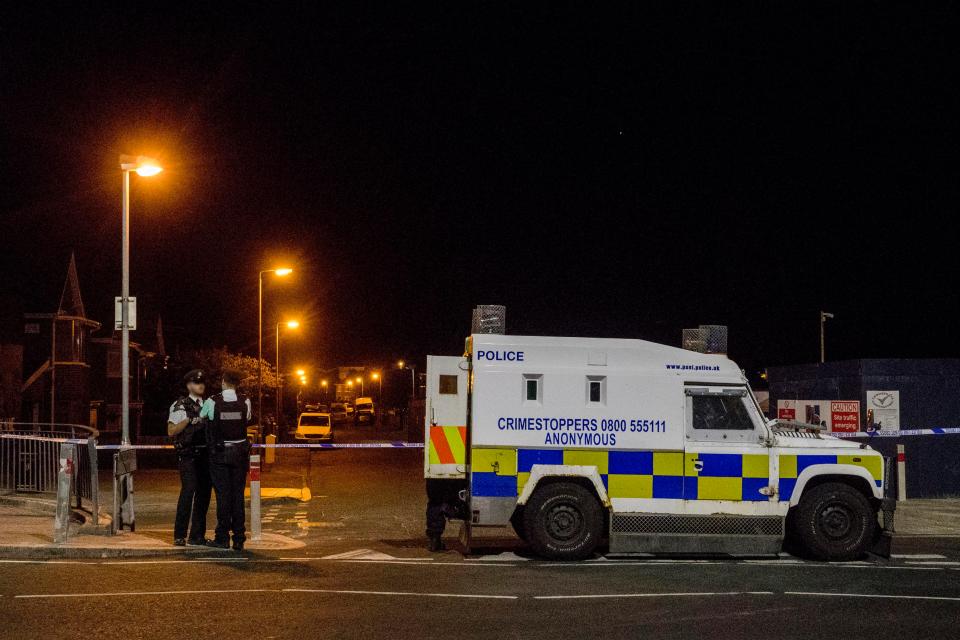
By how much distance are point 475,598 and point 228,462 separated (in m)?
4.07

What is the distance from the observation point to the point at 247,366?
5606 cm

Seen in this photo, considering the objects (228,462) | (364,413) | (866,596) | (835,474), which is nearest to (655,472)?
(835,474)

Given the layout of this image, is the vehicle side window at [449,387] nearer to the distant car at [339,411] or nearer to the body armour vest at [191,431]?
the body armour vest at [191,431]

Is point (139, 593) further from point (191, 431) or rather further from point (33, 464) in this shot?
point (33, 464)

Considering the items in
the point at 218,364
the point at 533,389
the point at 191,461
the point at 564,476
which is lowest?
the point at 564,476

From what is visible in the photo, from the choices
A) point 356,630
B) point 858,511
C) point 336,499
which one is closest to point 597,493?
point 858,511

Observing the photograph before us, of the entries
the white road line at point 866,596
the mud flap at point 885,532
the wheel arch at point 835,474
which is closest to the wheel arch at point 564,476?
the wheel arch at point 835,474

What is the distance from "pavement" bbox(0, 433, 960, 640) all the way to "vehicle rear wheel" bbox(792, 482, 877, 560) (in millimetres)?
238

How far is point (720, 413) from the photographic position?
11.0 m

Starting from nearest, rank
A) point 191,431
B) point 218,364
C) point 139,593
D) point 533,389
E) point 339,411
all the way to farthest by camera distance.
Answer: point 139,593 < point 533,389 < point 191,431 < point 218,364 < point 339,411

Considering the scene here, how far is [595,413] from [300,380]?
2940 inches

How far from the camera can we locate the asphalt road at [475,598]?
23.4 feet

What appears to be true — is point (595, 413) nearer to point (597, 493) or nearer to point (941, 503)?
point (597, 493)

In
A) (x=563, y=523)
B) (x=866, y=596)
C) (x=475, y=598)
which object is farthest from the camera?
(x=563, y=523)
